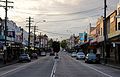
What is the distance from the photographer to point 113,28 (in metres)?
64.4

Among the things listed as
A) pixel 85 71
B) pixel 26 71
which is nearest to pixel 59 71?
pixel 85 71

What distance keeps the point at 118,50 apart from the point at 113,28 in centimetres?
688

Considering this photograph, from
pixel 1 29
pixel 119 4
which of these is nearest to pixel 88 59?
pixel 119 4

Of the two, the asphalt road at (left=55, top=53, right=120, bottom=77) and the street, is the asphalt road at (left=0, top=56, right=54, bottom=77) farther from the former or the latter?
Result: the asphalt road at (left=55, top=53, right=120, bottom=77)

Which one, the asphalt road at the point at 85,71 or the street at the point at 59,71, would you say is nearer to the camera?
the asphalt road at the point at 85,71

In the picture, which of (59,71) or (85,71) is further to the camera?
(85,71)

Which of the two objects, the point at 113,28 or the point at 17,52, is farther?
the point at 17,52

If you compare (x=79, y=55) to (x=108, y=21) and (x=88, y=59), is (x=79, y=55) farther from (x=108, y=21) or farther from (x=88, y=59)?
(x=88, y=59)

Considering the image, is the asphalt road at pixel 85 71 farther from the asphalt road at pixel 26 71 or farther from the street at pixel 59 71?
the asphalt road at pixel 26 71

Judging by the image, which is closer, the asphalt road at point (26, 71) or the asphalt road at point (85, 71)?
the asphalt road at point (85, 71)

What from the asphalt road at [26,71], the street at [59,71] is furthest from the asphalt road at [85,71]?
the asphalt road at [26,71]

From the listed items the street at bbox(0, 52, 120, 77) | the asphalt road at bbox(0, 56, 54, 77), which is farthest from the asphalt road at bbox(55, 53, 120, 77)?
the asphalt road at bbox(0, 56, 54, 77)

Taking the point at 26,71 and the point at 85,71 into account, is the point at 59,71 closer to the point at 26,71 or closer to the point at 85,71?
the point at 85,71

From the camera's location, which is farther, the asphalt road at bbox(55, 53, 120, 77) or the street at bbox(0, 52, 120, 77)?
the street at bbox(0, 52, 120, 77)
